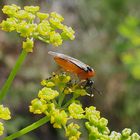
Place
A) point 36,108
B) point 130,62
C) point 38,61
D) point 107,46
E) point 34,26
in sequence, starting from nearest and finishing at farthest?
point 36,108 < point 34,26 < point 130,62 < point 38,61 < point 107,46

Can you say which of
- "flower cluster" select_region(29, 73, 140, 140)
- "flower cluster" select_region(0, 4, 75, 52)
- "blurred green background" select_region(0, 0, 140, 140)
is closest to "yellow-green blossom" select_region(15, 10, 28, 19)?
"flower cluster" select_region(0, 4, 75, 52)

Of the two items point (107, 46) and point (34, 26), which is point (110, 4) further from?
point (34, 26)

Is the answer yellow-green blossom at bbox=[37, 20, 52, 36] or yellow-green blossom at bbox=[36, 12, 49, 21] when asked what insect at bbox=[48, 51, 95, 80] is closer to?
yellow-green blossom at bbox=[37, 20, 52, 36]

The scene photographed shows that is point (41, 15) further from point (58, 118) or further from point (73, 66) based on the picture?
point (58, 118)

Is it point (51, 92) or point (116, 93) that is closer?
point (51, 92)

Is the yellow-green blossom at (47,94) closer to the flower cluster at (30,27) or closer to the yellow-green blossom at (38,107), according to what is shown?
the yellow-green blossom at (38,107)

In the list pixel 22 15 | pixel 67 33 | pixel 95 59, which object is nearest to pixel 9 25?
pixel 22 15

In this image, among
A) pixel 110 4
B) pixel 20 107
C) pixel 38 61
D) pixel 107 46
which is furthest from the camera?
pixel 107 46

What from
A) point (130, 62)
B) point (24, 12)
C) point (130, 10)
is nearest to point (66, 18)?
point (130, 10)
